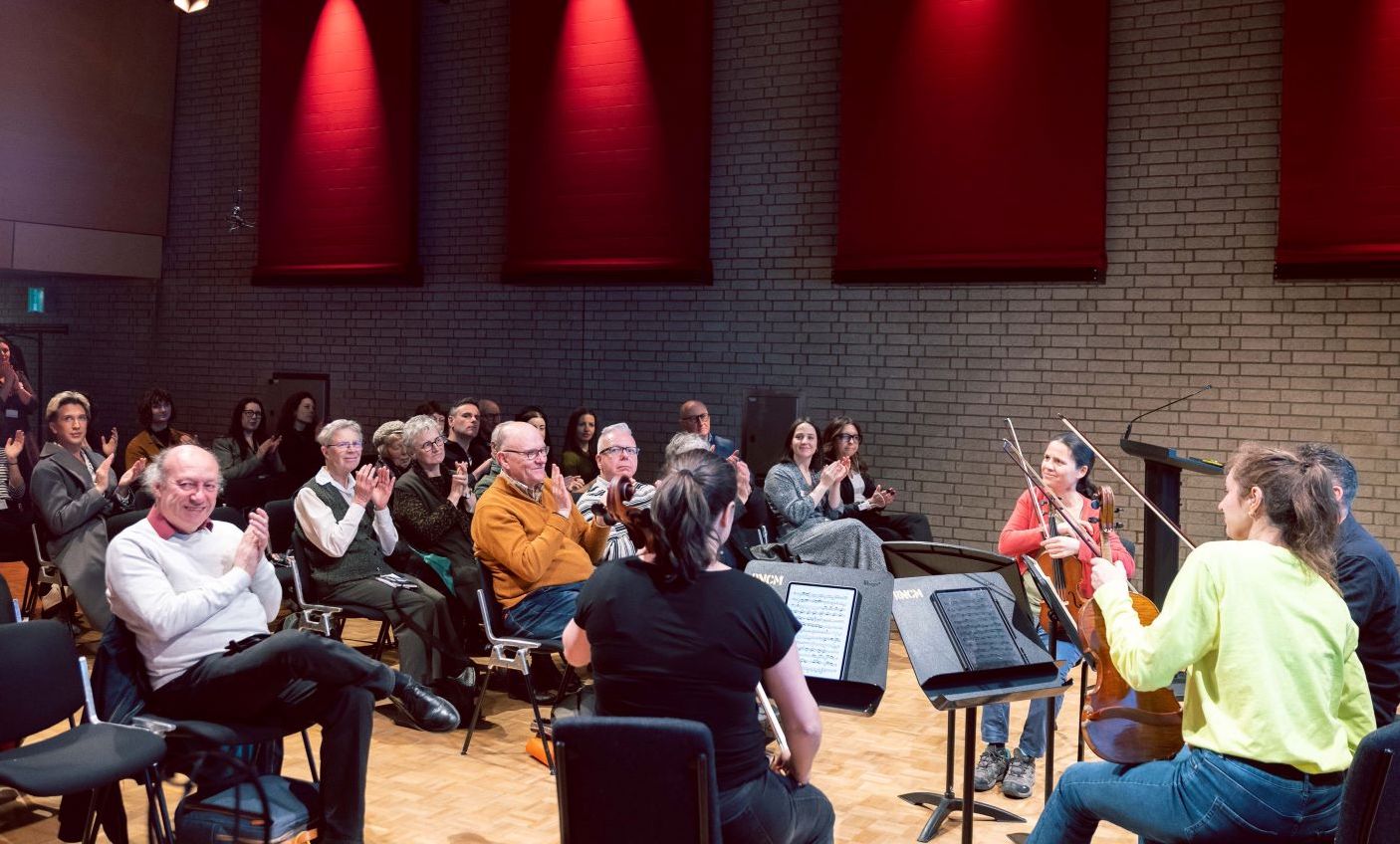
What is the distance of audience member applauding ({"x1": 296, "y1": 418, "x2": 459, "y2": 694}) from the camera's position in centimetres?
481

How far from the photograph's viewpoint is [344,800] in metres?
3.27

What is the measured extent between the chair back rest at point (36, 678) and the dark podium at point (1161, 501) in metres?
3.81

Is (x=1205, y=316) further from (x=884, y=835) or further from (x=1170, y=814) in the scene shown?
(x=1170, y=814)

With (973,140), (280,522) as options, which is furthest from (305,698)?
(973,140)

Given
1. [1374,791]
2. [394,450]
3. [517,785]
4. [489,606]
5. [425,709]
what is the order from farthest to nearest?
A: [394,450] → [489,606] → [517,785] → [425,709] → [1374,791]

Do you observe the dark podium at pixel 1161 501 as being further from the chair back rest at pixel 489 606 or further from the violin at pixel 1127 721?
the chair back rest at pixel 489 606

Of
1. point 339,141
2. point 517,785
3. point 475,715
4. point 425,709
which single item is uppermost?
point 339,141

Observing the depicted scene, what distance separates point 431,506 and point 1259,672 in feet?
12.7

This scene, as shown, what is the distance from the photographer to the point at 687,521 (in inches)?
93.9

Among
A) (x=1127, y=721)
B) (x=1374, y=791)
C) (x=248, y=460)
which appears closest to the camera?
(x=1374, y=791)

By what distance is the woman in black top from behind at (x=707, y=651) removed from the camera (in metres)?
2.33

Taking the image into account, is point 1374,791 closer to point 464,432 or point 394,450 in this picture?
point 394,450

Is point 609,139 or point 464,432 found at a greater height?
A: point 609,139

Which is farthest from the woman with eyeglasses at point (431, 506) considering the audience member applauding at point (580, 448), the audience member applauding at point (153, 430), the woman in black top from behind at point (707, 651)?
the woman in black top from behind at point (707, 651)
